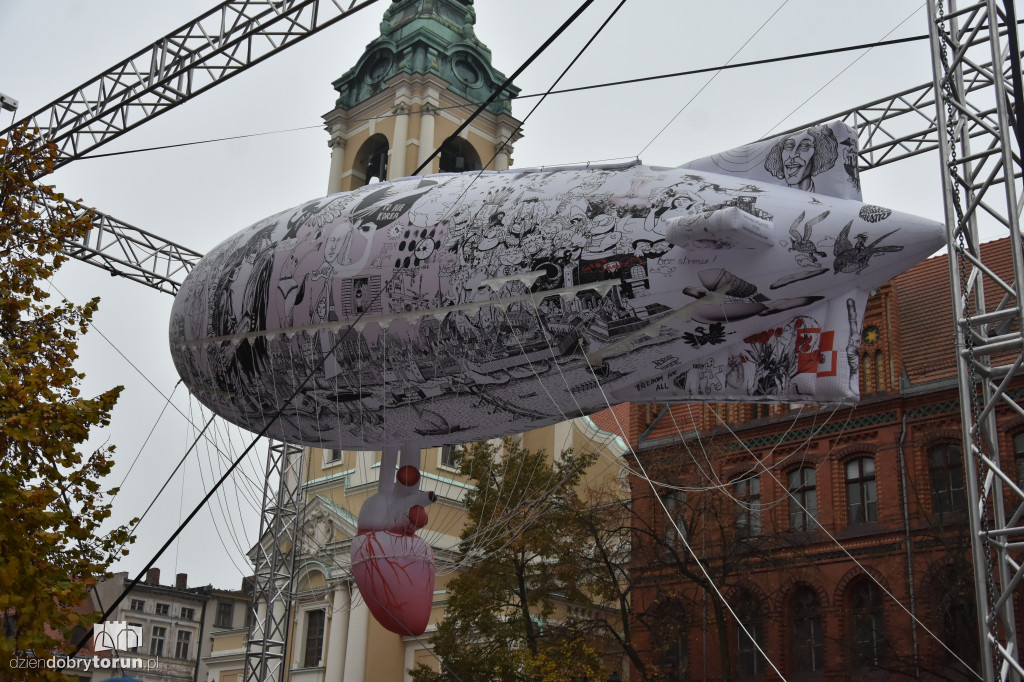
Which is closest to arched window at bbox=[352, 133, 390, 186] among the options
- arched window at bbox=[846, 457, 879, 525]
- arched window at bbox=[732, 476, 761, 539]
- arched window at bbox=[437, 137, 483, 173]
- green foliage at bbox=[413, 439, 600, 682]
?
arched window at bbox=[437, 137, 483, 173]

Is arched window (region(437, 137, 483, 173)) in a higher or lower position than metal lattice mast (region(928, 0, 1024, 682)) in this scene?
higher

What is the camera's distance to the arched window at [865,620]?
1198 inches

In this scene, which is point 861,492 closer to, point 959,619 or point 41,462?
point 959,619

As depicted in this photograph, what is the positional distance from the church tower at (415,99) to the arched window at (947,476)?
18.3 m

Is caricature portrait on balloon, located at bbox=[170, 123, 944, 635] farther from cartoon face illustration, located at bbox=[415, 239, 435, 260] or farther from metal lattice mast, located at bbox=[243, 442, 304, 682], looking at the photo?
metal lattice mast, located at bbox=[243, 442, 304, 682]

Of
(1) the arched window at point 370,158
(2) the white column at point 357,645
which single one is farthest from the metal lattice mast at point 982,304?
(1) the arched window at point 370,158

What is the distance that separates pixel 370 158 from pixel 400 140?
267cm

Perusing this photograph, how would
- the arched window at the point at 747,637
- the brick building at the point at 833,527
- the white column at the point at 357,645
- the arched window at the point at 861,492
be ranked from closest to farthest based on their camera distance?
1. the brick building at the point at 833,527
2. the arched window at the point at 747,637
3. the arched window at the point at 861,492
4. the white column at the point at 357,645

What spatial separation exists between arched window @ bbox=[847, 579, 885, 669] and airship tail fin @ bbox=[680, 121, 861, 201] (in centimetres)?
2239

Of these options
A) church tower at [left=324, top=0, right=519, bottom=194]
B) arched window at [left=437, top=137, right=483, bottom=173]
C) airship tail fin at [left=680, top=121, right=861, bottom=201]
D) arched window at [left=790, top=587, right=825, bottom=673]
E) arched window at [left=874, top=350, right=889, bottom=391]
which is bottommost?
arched window at [left=790, top=587, right=825, bottom=673]

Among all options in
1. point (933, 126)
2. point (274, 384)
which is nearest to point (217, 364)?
point (274, 384)

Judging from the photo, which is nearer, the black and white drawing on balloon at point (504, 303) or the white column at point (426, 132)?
the black and white drawing on balloon at point (504, 303)

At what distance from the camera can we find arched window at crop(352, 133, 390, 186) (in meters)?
44.8

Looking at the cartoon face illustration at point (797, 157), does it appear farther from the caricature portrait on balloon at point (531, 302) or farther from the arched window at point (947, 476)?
the arched window at point (947, 476)
